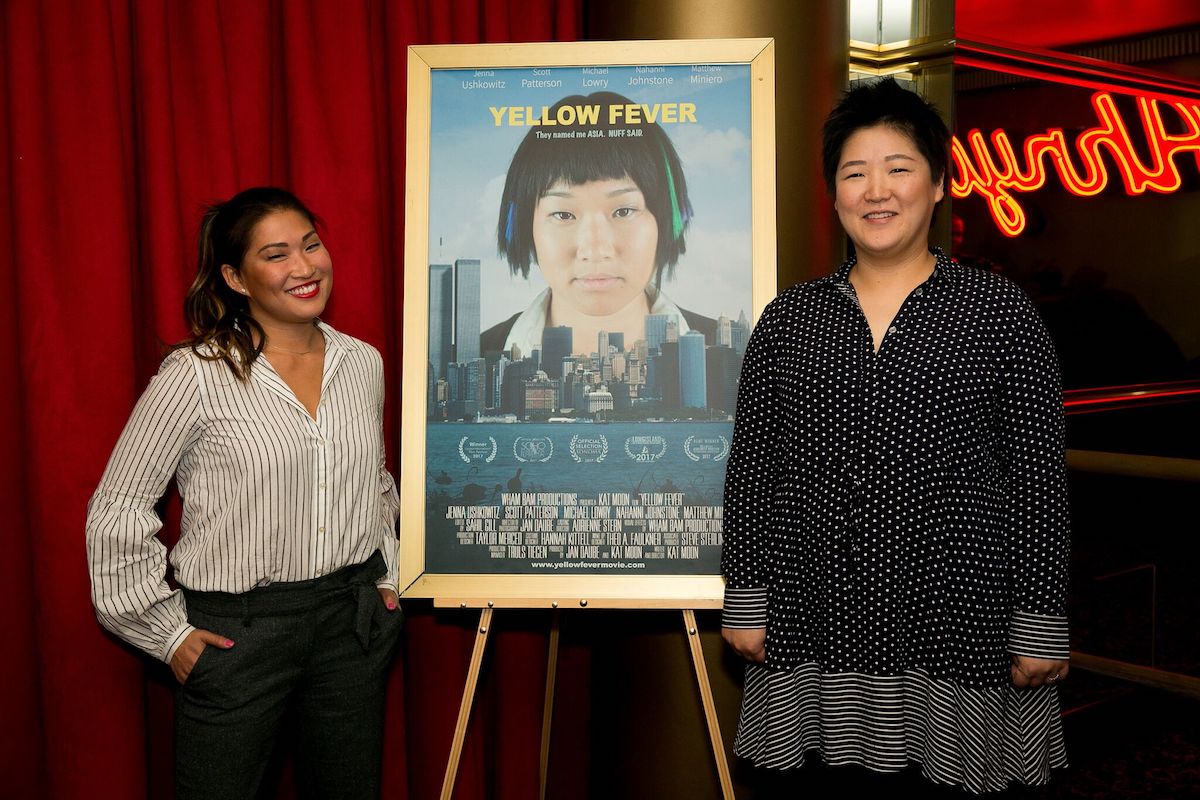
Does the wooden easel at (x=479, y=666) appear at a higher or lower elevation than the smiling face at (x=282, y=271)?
lower

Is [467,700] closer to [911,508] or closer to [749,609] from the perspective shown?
[749,609]

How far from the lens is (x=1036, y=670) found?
1521mm

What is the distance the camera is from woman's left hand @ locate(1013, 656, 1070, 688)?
152cm

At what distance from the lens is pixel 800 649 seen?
5.28 ft

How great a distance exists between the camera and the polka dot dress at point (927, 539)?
1.52m

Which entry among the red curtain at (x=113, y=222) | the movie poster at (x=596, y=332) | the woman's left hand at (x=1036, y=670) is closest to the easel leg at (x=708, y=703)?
the movie poster at (x=596, y=332)

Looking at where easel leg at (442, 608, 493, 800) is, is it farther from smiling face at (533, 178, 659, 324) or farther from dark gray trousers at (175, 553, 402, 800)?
smiling face at (533, 178, 659, 324)

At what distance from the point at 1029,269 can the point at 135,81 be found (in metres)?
7.27

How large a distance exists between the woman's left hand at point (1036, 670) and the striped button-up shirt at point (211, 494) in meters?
1.24

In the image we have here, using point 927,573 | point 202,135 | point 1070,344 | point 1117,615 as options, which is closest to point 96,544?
point 202,135

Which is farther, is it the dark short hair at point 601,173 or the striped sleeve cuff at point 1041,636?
the dark short hair at point 601,173

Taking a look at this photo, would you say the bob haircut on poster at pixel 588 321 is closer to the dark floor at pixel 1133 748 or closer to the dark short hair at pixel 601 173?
the dark short hair at pixel 601 173

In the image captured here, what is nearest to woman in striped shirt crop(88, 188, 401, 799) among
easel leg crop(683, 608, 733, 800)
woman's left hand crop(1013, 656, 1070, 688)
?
easel leg crop(683, 608, 733, 800)

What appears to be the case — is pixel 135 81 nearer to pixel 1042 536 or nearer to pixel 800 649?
pixel 800 649
